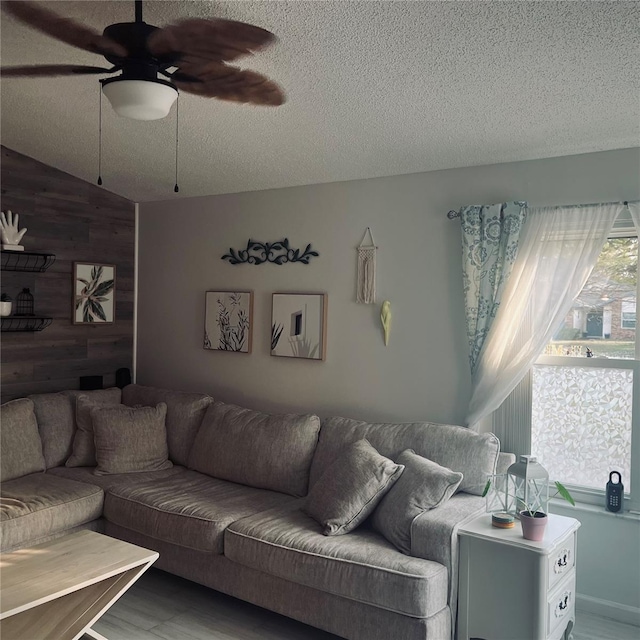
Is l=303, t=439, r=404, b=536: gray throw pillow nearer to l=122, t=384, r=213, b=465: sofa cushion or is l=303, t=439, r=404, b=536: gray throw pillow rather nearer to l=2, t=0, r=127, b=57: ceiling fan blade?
l=122, t=384, r=213, b=465: sofa cushion

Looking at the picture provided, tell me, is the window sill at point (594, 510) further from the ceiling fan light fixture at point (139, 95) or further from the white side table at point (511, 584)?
the ceiling fan light fixture at point (139, 95)

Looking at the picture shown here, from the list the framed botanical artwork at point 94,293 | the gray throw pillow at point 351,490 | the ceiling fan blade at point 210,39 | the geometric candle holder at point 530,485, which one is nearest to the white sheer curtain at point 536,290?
the geometric candle holder at point 530,485

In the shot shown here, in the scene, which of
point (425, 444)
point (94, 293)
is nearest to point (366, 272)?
point (425, 444)

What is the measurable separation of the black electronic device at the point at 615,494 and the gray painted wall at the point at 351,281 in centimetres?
12

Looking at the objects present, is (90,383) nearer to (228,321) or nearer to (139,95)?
(228,321)

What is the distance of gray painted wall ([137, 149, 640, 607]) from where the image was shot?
3576 millimetres

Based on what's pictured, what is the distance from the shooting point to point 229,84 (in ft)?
10.1

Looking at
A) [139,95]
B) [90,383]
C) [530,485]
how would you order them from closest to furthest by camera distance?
[139,95] < [530,485] < [90,383]

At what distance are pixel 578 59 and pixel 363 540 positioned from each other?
2.30 meters

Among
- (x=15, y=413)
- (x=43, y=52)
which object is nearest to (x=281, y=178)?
(x=43, y=52)

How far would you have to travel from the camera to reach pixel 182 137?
397 centimetres

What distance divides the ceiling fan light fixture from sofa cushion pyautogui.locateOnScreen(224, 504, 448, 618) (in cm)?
203

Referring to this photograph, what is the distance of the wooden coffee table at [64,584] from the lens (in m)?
2.58

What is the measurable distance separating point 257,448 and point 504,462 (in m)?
1.48
